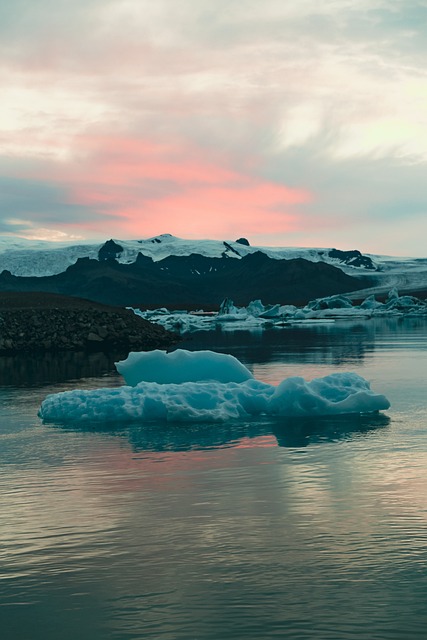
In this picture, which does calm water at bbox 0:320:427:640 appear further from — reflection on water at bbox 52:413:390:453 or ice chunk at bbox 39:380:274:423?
ice chunk at bbox 39:380:274:423

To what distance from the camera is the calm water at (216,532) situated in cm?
733

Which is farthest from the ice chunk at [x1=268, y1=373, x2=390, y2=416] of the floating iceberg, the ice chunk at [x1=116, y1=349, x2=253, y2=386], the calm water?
the ice chunk at [x1=116, y1=349, x2=253, y2=386]

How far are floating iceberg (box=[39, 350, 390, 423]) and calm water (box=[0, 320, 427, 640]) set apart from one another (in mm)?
1086

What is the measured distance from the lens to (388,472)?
42.9ft

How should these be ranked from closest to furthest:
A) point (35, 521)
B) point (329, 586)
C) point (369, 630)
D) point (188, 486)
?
A: point (369, 630) < point (329, 586) < point (35, 521) < point (188, 486)

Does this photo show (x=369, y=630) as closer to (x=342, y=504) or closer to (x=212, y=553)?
(x=212, y=553)

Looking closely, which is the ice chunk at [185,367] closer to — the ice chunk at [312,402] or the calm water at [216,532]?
the ice chunk at [312,402]

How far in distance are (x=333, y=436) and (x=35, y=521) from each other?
814 centimetres

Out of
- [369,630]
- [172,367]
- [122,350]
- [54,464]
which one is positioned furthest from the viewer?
[122,350]

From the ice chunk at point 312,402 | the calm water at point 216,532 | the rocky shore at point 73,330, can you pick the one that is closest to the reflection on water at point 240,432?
the calm water at point 216,532

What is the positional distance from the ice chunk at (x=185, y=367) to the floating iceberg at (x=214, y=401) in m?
1.21

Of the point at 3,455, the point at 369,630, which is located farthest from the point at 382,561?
the point at 3,455

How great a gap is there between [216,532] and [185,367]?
12921 mm

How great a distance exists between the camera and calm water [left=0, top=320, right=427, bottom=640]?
733 centimetres
